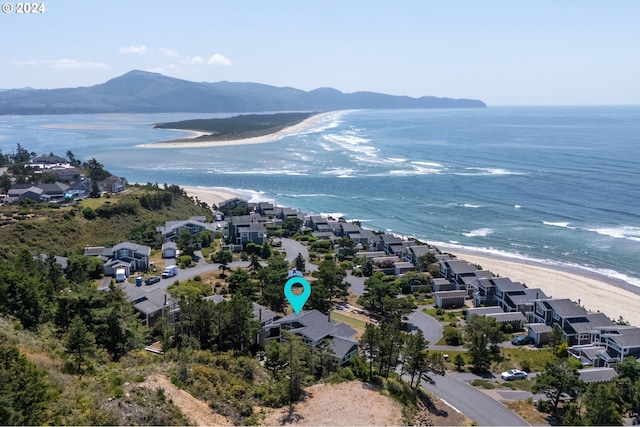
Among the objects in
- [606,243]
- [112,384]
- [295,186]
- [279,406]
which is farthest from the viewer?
[295,186]

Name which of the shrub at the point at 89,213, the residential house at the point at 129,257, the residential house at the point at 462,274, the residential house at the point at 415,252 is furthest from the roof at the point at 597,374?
the shrub at the point at 89,213

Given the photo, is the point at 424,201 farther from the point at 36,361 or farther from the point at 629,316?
the point at 36,361

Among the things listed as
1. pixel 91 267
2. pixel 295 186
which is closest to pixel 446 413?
pixel 91 267

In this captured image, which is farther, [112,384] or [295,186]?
[295,186]

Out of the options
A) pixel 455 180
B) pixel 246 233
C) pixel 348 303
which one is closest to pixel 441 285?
pixel 348 303

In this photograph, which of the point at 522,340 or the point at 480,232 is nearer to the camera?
the point at 522,340

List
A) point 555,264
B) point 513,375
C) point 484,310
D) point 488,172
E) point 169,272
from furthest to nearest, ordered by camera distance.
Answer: point 488,172 → point 555,264 → point 169,272 → point 484,310 → point 513,375

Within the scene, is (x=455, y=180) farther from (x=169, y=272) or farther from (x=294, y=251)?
(x=169, y=272)
